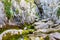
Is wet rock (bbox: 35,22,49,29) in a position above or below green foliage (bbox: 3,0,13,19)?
below

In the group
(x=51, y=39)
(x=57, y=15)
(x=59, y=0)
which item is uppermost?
(x=59, y=0)

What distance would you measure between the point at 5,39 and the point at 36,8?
229 cm

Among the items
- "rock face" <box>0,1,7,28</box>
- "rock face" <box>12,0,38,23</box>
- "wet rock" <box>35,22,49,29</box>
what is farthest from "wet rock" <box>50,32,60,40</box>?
"rock face" <box>0,1,7,28</box>

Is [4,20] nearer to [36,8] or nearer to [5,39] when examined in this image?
[5,39]

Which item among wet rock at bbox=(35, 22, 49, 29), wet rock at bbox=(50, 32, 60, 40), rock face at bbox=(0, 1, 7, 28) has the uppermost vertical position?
rock face at bbox=(0, 1, 7, 28)

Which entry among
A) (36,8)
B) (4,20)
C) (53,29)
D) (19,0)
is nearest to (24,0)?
(19,0)

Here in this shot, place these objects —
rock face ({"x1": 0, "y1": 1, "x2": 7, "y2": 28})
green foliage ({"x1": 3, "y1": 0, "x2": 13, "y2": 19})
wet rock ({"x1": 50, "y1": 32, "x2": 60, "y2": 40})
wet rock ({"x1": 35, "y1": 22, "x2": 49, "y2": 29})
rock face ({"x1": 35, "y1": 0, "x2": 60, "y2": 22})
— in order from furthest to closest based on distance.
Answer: rock face ({"x1": 35, "y1": 0, "x2": 60, "y2": 22}), green foliage ({"x1": 3, "y1": 0, "x2": 13, "y2": 19}), wet rock ({"x1": 35, "y1": 22, "x2": 49, "y2": 29}), rock face ({"x1": 0, "y1": 1, "x2": 7, "y2": 28}), wet rock ({"x1": 50, "y1": 32, "x2": 60, "y2": 40})

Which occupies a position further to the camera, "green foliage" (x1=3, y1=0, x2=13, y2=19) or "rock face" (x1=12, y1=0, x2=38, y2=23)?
"rock face" (x1=12, y1=0, x2=38, y2=23)

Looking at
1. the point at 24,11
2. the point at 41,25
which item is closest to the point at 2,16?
the point at 24,11

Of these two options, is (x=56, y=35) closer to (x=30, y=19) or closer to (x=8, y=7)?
(x=30, y=19)

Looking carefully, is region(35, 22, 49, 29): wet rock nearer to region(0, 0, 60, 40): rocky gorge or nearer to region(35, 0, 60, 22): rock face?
region(0, 0, 60, 40): rocky gorge

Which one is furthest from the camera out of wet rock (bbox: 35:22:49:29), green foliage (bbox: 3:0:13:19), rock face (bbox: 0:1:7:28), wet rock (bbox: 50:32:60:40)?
green foliage (bbox: 3:0:13:19)

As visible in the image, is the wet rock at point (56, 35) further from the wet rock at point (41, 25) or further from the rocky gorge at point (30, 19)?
the wet rock at point (41, 25)

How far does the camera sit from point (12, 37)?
14.7 feet
